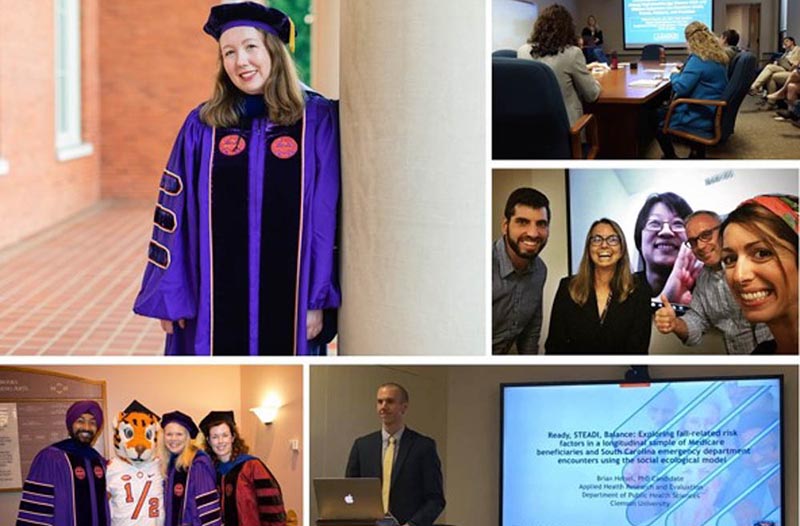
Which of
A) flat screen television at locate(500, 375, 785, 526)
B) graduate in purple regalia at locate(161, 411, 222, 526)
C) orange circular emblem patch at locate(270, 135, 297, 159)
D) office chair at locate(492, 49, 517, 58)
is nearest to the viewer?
office chair at locate(492, 49, 517, 58)

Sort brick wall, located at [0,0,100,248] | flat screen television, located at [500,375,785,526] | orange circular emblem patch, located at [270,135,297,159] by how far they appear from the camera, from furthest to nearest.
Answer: brick wall, located at [0,0,100,248], orange circular emblem patch, located at [270,135,297,159], flat screen television, located at [500,375,785,526]

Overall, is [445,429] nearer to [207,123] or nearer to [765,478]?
[765,478]

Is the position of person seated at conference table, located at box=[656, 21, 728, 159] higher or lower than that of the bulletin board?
higher

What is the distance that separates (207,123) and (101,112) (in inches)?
433

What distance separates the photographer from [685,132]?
2.05 metres

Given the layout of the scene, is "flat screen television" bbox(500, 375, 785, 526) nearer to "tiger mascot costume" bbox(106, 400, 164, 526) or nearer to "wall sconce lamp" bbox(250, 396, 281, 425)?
"wall sconce lamp" bbox(250, 396, 281, 425)

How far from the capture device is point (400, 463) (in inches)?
85.0

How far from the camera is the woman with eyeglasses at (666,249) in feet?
6.66

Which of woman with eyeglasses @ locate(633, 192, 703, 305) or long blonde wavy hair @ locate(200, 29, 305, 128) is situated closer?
woman with eyeglasses @ locate(633, 192, 703, 305)

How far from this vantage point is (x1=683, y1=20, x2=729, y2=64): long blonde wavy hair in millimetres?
1891

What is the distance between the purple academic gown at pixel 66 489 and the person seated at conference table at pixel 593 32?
1005mm

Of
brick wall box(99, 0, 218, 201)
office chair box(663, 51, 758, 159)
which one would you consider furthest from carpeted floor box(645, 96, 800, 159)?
brick wall box(99, 0, 218, 201)

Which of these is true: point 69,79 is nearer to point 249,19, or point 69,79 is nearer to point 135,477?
point 249,19

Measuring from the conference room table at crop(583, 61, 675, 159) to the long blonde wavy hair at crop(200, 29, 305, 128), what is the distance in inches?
22.5
